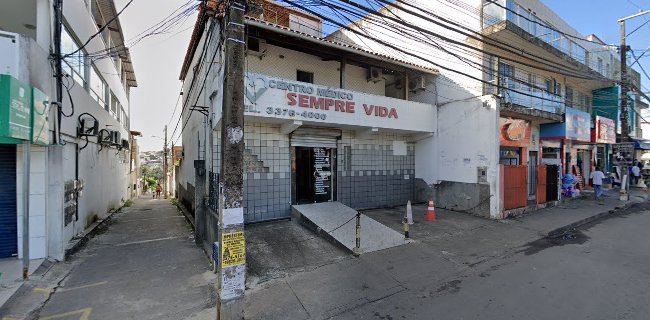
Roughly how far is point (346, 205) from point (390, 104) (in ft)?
13.5

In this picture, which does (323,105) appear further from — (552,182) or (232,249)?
(552,182)

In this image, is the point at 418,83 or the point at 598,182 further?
the point at 598,182

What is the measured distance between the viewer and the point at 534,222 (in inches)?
386

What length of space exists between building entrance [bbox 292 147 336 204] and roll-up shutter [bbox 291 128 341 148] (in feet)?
0.52

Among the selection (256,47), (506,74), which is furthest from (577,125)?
(256,47)

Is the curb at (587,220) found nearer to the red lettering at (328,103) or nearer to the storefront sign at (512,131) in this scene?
the storefront sign at (512,131)

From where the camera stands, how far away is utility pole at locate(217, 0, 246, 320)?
4.27 metres

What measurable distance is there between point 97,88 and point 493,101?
15.3 m

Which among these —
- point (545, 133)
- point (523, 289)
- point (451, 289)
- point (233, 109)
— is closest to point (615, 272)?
point (523, 289)

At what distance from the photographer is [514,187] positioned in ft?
35.3

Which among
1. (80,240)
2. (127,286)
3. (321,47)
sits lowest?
(127,286)

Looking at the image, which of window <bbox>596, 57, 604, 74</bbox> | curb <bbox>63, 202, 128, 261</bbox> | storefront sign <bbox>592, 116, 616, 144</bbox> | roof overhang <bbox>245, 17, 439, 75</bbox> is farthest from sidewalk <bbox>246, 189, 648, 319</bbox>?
window <bbox>596, 57, 604, 74</bbox>

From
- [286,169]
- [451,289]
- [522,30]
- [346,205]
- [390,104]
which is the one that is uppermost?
[522,30]

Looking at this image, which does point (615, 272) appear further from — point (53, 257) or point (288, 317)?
point (53, 257)
